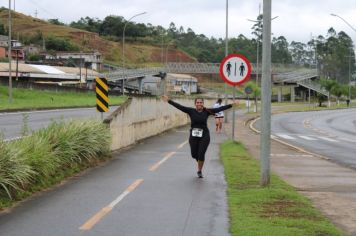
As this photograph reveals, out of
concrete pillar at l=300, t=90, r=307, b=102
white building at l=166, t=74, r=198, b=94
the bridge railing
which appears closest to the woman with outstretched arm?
the bridge railing

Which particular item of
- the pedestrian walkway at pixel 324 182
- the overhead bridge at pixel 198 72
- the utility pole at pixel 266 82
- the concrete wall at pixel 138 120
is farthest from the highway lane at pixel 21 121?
the overhead bridge at pixel 198 72

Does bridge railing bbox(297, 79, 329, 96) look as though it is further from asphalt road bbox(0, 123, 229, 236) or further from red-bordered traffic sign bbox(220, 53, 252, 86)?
asphalt road bbox(0, 123, 229, 236)

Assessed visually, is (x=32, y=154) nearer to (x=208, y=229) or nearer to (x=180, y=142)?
(x=208, y=229)

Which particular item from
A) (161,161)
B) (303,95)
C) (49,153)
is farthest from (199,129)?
(303,95)

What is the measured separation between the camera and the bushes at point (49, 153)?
30.9ft

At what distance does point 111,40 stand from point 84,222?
188 m

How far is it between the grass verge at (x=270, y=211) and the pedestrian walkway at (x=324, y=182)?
0.90 ft

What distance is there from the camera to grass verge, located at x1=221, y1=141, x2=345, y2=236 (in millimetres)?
7230

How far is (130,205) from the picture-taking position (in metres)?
9.07

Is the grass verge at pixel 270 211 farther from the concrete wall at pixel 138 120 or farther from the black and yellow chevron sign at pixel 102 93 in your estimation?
the black and yellow chevron sign at pixel 102 93

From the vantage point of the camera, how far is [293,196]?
31.9ft

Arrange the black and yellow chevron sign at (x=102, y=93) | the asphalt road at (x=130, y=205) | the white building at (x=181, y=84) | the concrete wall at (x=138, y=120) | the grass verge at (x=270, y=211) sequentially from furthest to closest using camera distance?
1. the white building at (x=181, y=84)
2. the concrete wall at (x=138, y=120)
3. the black and yellow chevron sign at (x=102, y=93)
4. the asphalt road at (x=130, y=205)
5. the grass verge at (x=270, y=211)

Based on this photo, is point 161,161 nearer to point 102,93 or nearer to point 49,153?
point 102,93

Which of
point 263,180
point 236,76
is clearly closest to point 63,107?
point 236,76
